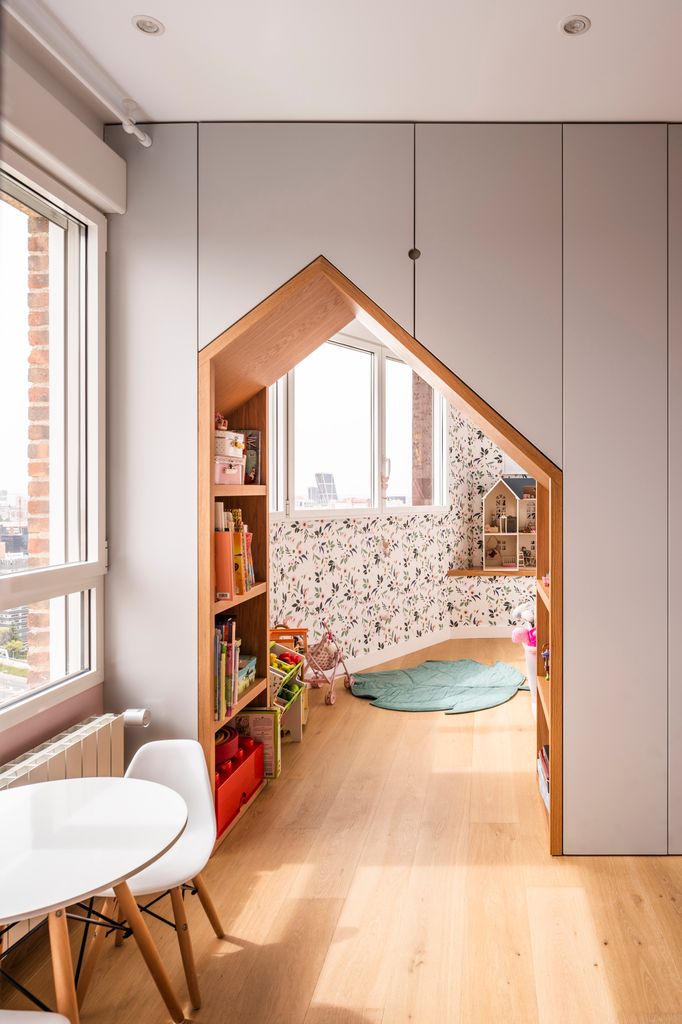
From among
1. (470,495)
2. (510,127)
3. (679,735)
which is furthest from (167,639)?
(470,495)

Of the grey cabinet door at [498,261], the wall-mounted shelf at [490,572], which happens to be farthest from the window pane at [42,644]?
the wall-mounted shelf at [490,572]

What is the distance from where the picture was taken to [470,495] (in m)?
6.67

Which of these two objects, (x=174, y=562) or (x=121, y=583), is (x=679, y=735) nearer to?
(x=174, y=562)

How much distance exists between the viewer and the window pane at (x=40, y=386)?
2.25 metres

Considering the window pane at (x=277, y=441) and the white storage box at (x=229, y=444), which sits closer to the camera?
the white storage box at (x=229, y=444)

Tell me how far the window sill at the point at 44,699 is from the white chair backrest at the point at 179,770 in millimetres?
375

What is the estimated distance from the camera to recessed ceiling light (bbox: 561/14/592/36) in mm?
2086

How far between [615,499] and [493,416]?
0.53m

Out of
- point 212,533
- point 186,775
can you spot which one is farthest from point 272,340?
point 186,775

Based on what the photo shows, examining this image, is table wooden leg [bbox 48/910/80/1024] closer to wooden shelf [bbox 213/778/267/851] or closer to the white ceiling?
wooden shelf [bbox 213/778/267/851]

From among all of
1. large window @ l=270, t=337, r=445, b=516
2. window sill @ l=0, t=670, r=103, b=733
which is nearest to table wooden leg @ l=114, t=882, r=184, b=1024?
window sill @ l=0, t=670, r=103, b=733

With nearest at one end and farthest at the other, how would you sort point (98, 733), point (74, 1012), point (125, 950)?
point (74, 1012) → point (125, 950) → point (98, 733)

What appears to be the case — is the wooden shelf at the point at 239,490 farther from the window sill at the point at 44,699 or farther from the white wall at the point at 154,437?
the window sill at the point at 44,699

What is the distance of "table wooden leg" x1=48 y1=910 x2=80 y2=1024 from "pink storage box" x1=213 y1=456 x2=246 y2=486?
169 cm
